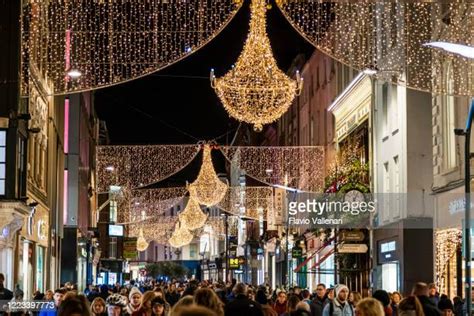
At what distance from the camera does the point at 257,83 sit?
22.1 metres

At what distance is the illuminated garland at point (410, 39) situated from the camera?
26.2m

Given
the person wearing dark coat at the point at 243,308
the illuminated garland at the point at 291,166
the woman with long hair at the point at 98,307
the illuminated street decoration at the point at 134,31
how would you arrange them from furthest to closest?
1. the illuminated garland at the point at 291,166
2. the illuminated street decoration at the point at 134,31
3. the woman with long hair at the point at 98,307
4. the person wearing dark coat at the point at 243,308

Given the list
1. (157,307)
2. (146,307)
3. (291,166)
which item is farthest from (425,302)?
(291,166)

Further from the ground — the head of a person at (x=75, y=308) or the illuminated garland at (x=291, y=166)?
the illuminated garland at (x=291, y=166)

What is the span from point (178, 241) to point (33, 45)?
6189cm

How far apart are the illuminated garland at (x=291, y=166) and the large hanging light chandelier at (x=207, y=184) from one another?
2.69 m

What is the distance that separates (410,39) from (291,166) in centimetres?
2239

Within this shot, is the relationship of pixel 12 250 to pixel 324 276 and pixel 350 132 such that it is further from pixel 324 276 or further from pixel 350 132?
pixel 324 276

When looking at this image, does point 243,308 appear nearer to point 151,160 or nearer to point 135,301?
point 135,301

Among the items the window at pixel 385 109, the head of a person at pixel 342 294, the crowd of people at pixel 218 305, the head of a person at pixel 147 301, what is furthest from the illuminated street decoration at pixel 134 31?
the window at pixel 385 109

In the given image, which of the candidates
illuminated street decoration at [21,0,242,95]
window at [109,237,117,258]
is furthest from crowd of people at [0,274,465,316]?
window at [109,237,117,258]

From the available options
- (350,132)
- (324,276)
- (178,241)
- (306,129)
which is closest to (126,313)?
(350,132)

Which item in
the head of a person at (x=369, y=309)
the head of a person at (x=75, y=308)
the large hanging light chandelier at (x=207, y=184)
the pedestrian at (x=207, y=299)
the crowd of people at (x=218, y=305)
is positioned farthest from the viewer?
the large hanging light chandelier at (x=207, y=184)

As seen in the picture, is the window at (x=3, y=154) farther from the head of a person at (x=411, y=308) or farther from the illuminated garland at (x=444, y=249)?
the head of a person at (x=411, y=308)
